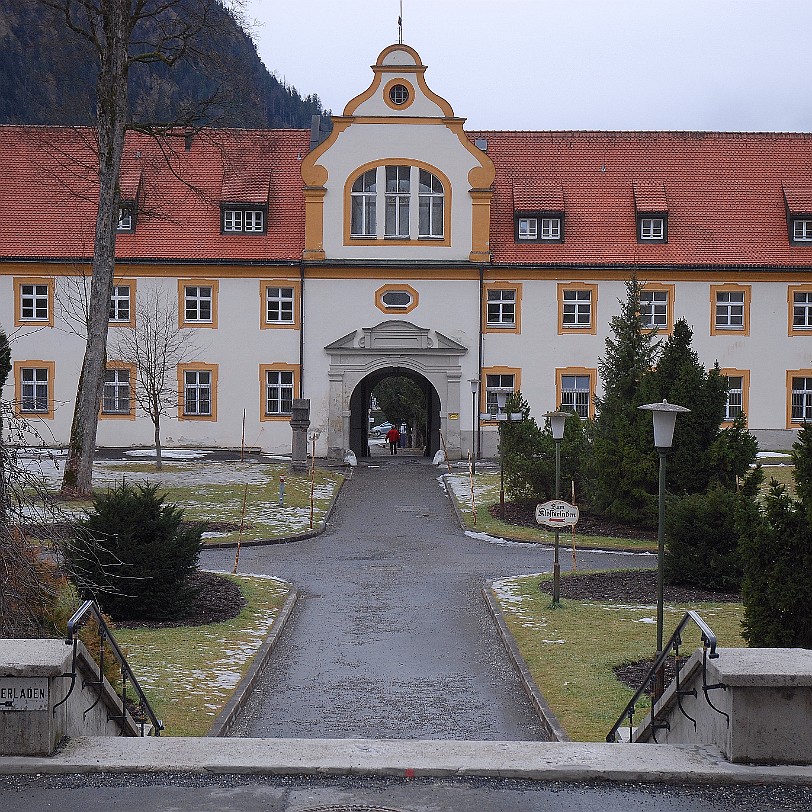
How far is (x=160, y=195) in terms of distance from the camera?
138 ft

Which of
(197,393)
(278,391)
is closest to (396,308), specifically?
(278,391)

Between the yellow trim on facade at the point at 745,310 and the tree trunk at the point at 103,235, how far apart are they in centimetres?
2153

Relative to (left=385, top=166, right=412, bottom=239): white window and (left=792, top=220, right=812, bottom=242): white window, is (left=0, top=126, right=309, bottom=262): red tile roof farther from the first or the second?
(left=792, top=220, right=812, bottom=242): white window

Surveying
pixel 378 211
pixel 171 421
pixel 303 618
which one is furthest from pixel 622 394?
pixel 171 421

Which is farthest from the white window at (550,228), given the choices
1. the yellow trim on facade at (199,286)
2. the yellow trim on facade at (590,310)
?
the yellow trim on facade at (199,286)

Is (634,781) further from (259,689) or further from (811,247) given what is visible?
(811,247)

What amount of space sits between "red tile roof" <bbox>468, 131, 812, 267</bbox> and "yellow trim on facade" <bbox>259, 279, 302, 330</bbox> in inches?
265

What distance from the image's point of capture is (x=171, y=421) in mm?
40781

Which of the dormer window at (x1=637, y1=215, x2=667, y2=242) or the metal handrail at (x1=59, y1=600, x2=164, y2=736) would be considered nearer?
the metal handrail at (x1=59, y1=600, x2=164, y2=736)

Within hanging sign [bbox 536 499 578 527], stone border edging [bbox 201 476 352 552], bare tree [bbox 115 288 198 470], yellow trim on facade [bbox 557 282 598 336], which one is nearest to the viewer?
hanging sign [bbox 536 499 578 527]

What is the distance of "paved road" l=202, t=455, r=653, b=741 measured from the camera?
1220cm

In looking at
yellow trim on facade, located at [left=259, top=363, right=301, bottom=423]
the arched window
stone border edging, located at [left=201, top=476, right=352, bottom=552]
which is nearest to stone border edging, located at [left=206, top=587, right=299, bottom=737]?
stone border edging, located at [left=201, top=476, right=352, bottom=552]

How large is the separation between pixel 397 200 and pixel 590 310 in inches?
295

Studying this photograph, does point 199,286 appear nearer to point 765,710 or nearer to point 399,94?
point 399,94
